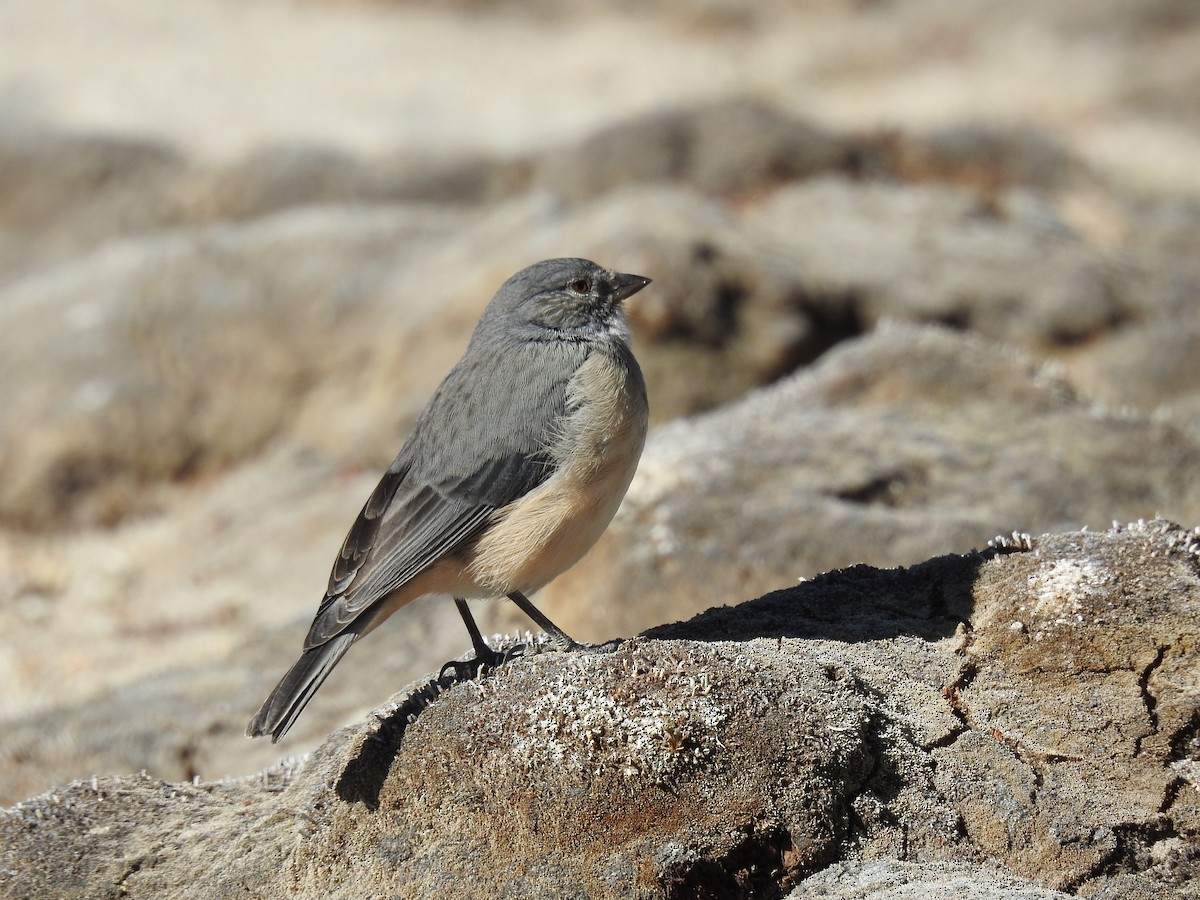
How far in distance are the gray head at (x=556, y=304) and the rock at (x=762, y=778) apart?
7.71 ft

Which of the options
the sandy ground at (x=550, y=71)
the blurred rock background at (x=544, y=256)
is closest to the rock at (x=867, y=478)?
the blurred rock background at (x=544, y=256)

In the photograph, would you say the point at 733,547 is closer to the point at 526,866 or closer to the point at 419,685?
the point at 419,685

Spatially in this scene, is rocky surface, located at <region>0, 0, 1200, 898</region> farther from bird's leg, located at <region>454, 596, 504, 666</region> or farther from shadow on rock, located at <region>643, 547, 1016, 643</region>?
bird's leg, located at <region>454, 596, 504, 666</region>

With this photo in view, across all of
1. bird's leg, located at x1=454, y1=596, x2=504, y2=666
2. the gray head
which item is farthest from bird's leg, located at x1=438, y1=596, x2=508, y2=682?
the gray head

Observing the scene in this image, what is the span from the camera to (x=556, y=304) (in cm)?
744

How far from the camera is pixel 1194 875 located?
4715mm

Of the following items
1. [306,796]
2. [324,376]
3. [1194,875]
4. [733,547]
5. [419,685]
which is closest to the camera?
[1194,875]

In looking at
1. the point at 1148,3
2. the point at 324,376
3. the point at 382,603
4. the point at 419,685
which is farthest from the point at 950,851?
the point at 1148,3

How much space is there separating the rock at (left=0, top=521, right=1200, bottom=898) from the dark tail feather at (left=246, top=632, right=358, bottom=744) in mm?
284

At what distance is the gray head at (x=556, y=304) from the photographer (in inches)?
291

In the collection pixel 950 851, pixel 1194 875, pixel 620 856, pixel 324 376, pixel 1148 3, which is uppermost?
pixel 1148 3

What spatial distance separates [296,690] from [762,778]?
6.95 feet

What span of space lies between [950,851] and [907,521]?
491cm

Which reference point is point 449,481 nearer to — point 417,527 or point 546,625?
point 417,527
